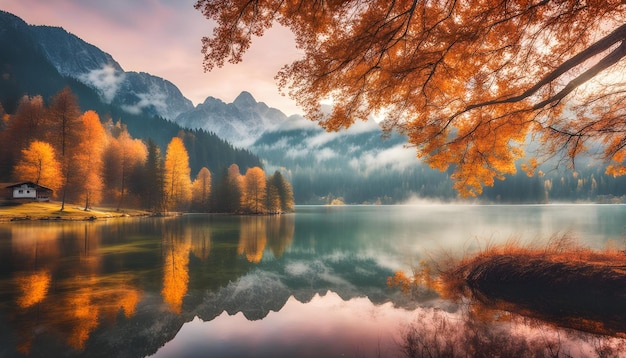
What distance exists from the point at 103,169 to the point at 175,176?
42.1 feet

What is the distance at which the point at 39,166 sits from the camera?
44625 mm

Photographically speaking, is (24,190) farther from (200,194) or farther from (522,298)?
(522,298)

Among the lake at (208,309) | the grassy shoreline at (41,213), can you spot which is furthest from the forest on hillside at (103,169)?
the lake at (208,309)

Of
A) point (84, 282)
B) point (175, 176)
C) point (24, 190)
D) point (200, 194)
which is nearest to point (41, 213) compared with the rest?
point (24, 190)

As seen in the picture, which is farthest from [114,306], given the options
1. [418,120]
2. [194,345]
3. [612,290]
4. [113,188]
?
[113,188]

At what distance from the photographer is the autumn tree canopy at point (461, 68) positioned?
705 centimetres

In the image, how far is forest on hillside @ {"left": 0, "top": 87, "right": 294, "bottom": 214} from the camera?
4750cm

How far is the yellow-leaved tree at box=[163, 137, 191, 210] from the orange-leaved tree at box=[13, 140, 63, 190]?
62.3 feet

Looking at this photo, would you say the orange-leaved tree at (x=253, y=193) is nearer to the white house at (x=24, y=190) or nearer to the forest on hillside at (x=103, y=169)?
the forest on hillside at (x=103, y=169)

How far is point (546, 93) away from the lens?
9039 mm

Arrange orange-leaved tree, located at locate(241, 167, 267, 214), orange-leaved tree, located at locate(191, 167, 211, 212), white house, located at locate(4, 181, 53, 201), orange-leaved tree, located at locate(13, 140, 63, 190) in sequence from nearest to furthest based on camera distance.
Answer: orange-leaved tree, located at locate(13, 140, 63, 190), white house, located at locate(4, 181, 53, 201), orange-leaved tree, located at locate(241, 167, 267, 214), orange-leaved tree, located at locate(191, 167, 211, 212)

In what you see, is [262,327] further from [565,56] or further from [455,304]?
[565,56]

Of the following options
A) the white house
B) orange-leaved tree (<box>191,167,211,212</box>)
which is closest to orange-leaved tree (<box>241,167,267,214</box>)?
orange-leaved tree (<box>191,167,211,212</box>)

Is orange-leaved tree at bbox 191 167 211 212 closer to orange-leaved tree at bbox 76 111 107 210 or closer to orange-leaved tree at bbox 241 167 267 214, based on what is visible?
orange-leaved tree at bbox 241 167 267 214
